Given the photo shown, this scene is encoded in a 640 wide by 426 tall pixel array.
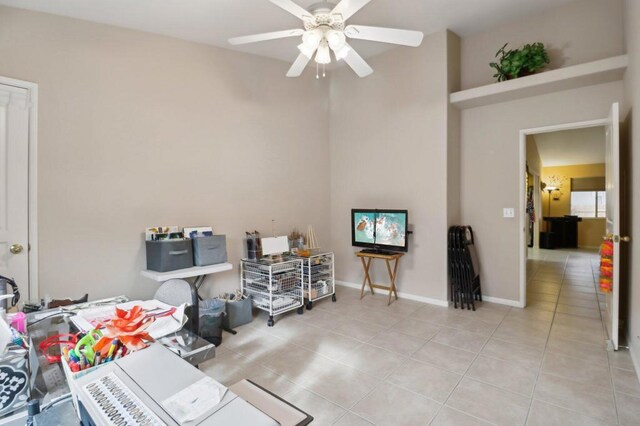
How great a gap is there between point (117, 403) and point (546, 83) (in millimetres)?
4176

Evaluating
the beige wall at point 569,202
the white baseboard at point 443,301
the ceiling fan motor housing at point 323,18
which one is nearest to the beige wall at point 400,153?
the white baseboard at point 443,301

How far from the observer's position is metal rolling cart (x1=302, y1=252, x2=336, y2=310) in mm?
3941

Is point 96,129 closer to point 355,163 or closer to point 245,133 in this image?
point 245,133

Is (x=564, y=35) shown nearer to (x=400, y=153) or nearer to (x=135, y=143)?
(x=400, y=153)

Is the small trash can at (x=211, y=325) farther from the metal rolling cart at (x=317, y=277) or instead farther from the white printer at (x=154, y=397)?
the white printer at (x=154, y=397)

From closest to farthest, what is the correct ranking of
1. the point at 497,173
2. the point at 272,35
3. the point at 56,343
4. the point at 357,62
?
1. the point at 56,343
2. the point at 272,35
3. the point at 357,62
4. the point at 497,173

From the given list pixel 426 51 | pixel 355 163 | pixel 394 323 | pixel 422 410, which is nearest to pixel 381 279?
pixel 394 323

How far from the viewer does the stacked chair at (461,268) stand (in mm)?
3836

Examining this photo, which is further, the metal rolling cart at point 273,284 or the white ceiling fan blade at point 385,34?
the metal rolling cart at point 273,284

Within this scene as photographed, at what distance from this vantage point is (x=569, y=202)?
9.59 meters

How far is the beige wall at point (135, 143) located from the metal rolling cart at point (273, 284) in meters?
0.23

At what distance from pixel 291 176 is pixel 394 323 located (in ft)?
7.56

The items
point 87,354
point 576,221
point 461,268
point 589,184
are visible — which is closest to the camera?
point 87,354

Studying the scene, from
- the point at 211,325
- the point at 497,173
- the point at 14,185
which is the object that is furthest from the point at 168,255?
the point at 497,173
